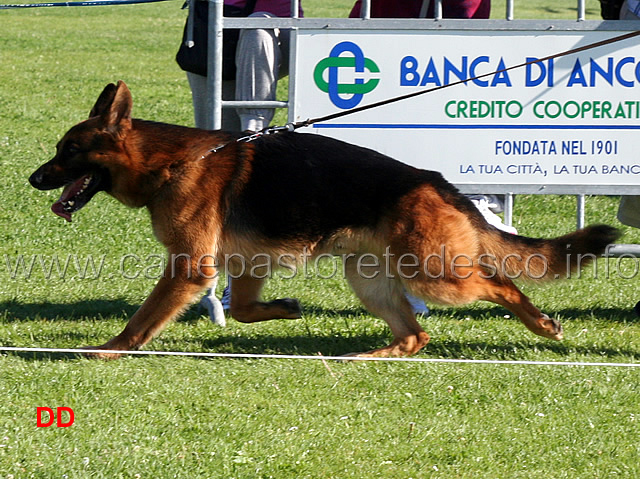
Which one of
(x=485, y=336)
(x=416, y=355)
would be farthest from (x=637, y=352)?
(x=416, y=355)

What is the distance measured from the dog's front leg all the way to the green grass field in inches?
5.5

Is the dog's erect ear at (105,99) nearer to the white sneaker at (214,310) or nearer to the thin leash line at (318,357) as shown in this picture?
the thin leash line at (318,357)

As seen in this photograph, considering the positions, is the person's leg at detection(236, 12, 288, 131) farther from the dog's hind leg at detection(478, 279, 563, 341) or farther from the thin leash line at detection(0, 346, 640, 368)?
the dog's hind leg at detection(478, 279, 563, 341)

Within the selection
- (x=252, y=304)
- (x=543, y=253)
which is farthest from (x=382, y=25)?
(x=252, y=304)

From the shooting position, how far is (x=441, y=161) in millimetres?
5629

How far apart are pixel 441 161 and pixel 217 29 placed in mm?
1512

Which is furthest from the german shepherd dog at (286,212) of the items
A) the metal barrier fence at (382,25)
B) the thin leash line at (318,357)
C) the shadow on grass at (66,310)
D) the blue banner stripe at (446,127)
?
the shadow on grass at (66,310)

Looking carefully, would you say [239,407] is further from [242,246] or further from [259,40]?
[259,40]

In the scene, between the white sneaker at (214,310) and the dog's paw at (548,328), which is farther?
the white sneaker at (214,310)

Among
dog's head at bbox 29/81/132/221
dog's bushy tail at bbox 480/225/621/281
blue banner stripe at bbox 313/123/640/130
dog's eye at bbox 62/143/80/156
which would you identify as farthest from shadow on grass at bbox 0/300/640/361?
blue banner stripe at bbox 313/123/640/130

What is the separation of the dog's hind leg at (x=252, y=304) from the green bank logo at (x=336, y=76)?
1.18 meters

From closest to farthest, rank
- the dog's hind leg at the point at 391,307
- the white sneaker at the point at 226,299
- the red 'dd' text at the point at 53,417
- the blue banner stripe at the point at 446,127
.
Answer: the red 'dd' text at the point at 53,417
the dog's hind leg at the point at 391,307
the blue banner stripe at the point at 446,127
the white sneaker at the point at 226,299

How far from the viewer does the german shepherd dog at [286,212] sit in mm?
4770

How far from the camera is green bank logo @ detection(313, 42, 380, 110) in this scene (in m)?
5.52
